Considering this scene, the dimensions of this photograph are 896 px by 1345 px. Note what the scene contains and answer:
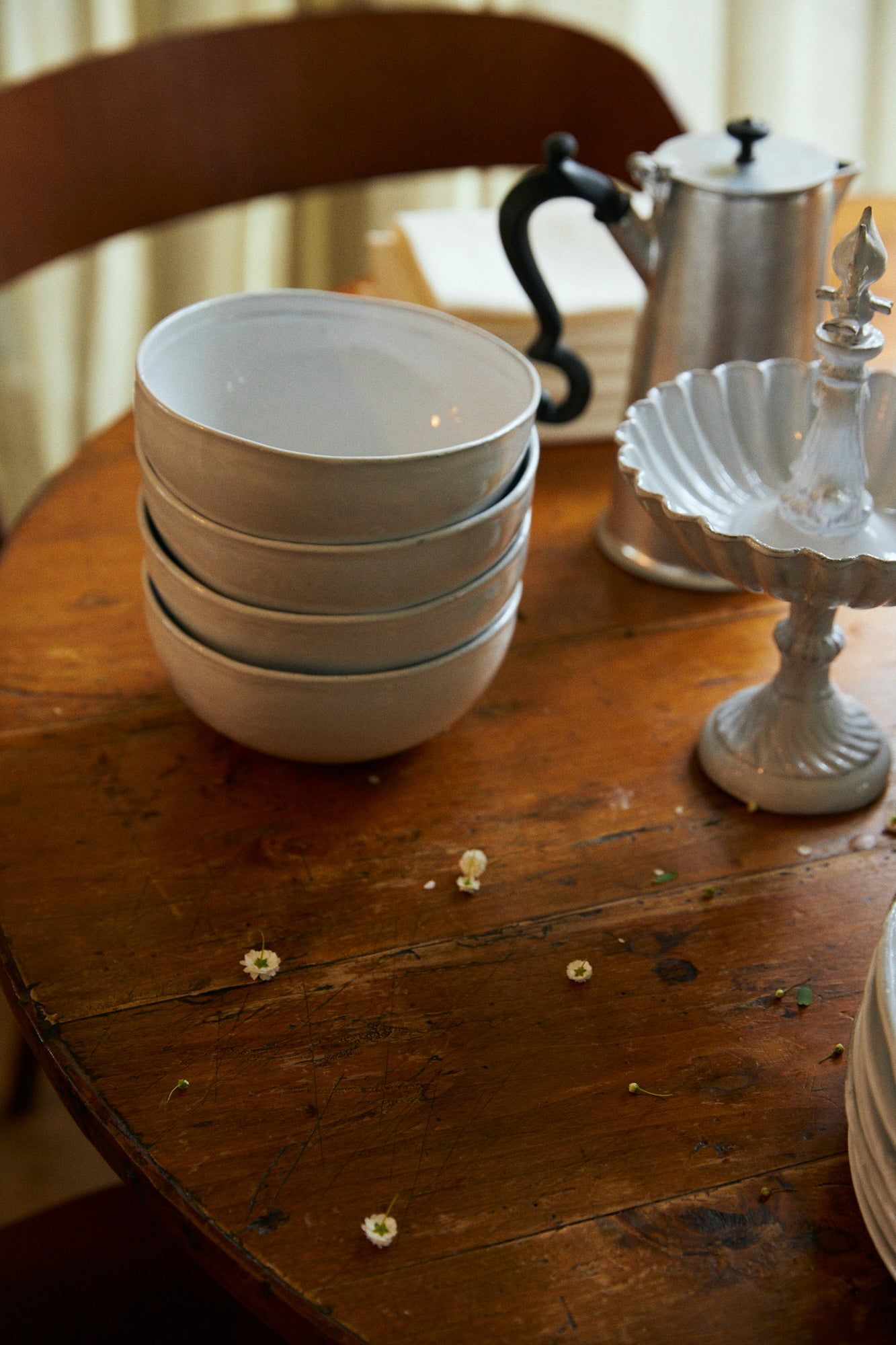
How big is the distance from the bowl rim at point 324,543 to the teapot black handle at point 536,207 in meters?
0.21

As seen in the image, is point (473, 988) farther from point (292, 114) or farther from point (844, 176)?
point (292, 114)

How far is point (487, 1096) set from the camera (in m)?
0.50

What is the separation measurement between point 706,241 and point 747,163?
0.05m

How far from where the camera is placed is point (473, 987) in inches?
21.7

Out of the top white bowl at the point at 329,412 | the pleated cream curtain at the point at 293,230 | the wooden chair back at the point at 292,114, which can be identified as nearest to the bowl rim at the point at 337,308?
the top white bowl at the point at 329,412

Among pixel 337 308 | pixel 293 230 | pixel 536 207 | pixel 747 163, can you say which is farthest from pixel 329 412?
pixel 293 230

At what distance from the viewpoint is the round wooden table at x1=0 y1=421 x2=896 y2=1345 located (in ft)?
1.45

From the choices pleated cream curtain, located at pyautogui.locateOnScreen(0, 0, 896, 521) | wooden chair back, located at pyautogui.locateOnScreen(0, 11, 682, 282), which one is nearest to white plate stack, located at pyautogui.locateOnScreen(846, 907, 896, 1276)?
wooden chair back, located at pyautogui.locateOnScreen(0, 11, 682, 282)

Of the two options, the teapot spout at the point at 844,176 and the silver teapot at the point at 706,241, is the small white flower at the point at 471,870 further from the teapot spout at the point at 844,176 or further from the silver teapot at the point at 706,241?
the teapot spout at the point at 844,176

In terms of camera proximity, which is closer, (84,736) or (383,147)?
(84,736)

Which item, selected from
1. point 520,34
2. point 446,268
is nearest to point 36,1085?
point 446,268

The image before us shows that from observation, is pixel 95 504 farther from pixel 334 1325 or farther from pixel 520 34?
pixel 520 34

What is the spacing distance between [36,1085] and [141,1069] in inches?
37.5

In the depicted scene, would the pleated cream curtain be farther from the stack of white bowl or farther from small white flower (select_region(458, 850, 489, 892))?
small white flower (select_region(458, 850, 489, 892))
